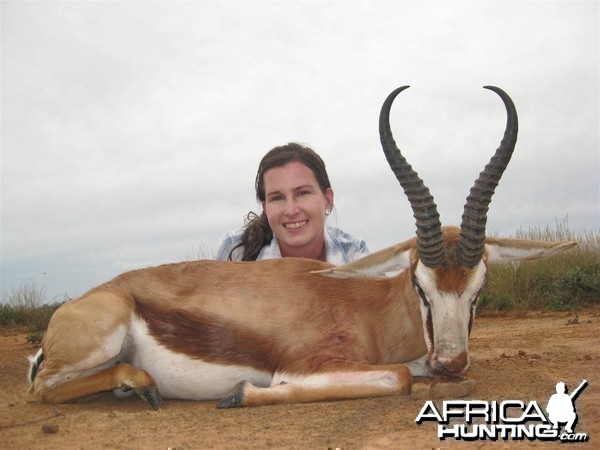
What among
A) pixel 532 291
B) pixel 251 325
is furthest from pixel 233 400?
pixel 532 291

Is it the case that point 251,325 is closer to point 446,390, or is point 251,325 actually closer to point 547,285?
point 446,390

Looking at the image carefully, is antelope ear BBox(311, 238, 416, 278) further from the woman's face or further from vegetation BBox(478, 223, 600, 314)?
vegetation BBox(478, 223, 600, 314)

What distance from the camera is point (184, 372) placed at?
6.00 meters

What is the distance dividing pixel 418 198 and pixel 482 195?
0.55m

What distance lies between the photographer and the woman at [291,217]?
8445 millimetres

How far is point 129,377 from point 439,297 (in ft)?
9.30

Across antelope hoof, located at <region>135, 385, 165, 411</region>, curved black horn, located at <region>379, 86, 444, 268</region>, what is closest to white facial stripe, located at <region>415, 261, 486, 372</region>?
curved black horn, located at <region>379, 86, 444, 268</region>

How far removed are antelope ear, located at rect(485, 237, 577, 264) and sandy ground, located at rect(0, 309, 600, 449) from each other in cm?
114

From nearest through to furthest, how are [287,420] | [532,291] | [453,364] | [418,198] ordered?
1. [287,420]
2. [453,364]
3. [418,198]
4. [532,291]

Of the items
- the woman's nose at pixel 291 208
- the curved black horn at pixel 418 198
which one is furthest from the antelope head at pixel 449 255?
the woman's nose at pixel 291 208

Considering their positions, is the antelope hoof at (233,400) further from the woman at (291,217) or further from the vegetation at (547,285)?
the vegetation at (547,285)

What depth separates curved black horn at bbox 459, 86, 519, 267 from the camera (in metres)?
5.48

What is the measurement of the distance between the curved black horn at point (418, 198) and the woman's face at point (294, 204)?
2650 millimetres

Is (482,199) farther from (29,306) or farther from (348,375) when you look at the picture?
(29,306)
